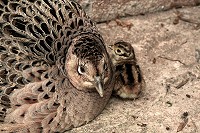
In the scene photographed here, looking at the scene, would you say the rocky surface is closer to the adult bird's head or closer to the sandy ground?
the sandy ground

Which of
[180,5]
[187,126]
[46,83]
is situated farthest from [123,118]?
[180,5]

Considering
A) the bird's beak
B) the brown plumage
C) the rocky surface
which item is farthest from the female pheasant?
the rocky surface

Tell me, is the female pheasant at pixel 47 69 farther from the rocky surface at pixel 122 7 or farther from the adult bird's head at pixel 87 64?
the rocky surface at pixel 122 7

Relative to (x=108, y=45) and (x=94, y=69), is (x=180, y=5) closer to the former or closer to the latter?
(x=108, y=45)

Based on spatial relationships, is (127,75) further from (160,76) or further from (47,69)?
(47,69)

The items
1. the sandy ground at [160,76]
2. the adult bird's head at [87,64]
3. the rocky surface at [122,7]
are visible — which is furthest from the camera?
the rocky surface at [122,7]

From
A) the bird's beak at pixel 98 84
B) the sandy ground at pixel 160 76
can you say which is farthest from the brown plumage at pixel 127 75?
the bird's beak at pixel 98 84
